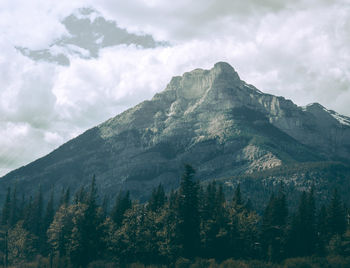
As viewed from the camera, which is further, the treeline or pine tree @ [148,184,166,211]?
pine tree @ [148,184,166,211]

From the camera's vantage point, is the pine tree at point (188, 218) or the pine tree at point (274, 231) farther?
the pine tree at point (274, 231)

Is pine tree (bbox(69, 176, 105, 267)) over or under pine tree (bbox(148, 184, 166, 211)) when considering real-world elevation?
under

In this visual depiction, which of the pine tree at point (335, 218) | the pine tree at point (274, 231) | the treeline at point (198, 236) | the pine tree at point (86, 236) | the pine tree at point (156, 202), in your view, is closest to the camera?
the treeline at point (198, 236)

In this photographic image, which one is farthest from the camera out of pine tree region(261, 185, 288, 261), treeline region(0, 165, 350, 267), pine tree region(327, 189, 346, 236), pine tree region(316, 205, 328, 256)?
pine tree region(327, 189, 346, 236)

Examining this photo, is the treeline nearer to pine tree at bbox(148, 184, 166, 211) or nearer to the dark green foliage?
the dark green foliage

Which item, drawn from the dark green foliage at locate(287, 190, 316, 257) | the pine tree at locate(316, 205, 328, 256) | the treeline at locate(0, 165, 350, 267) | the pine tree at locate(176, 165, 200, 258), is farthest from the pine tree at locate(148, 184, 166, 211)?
the pine tree at locate(316, 205, 328, 256)

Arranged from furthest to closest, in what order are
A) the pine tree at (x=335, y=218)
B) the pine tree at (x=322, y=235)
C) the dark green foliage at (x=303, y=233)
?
1. the pine tree at (x=335, y=218)
2. the pine tree at (x=322, y=235)
3. the dark green foliage at (x=303, y=233)

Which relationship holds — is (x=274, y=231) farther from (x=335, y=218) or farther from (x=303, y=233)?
(x=335, y=218)

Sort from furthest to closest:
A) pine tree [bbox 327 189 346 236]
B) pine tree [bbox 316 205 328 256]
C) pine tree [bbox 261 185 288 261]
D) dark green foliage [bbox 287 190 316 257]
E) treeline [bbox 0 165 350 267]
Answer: pine tree [bbox 327 189 346 236] → pine tree [bbox 316 205 328 256] → dark green foliage [bbox 287 190 316 257] → pine tree [bbox 261 185 288 261] → treeline [bbox 0 165 350 267]

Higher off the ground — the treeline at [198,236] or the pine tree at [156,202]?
the pine tree at [156,202]

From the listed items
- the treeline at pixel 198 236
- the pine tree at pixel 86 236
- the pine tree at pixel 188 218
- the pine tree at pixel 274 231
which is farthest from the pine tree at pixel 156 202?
the pine tree at pixel 274 231

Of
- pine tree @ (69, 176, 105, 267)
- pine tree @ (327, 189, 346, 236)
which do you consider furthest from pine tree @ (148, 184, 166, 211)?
pine tree @ (327, 189, 346, 236)

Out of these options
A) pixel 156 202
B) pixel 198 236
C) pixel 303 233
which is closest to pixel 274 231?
pixel 303 233

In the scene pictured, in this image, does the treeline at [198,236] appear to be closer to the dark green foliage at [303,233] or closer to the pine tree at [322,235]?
the dark green foliage at [303,233]
